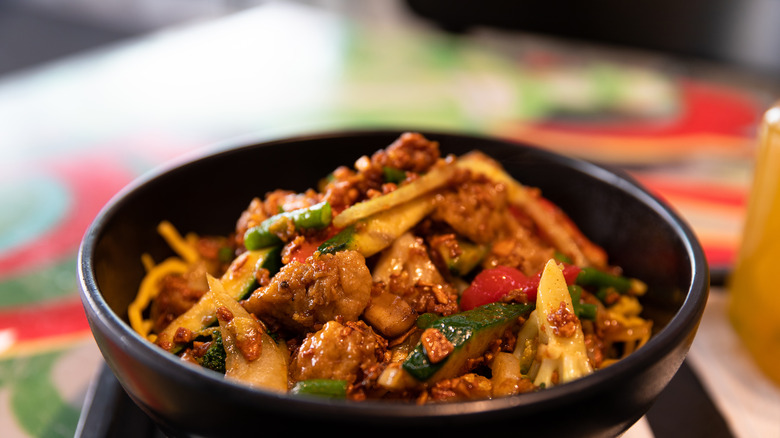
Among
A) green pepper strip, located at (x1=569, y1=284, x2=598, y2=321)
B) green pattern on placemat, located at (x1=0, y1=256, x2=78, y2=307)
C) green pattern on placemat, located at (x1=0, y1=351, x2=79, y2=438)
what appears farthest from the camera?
green pattern on placemat, located at (x1=0, y1=256, x2=78, y2=307)

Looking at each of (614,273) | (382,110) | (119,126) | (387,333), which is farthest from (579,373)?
(119,126)

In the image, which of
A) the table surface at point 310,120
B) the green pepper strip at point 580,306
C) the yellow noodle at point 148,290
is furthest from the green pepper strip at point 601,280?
the yellow noodle at point 148,290

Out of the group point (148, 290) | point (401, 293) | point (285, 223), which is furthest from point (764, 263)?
point (148, 290)

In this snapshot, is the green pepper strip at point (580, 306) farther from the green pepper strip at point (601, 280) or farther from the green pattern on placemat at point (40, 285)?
the green pattern on placemat at point (40, 285)

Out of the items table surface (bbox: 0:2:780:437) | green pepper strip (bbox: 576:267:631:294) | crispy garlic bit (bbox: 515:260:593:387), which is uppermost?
crispy garlic bit (bbox: 515:260:593:387)

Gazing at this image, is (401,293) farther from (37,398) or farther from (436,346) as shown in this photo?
(37,398)

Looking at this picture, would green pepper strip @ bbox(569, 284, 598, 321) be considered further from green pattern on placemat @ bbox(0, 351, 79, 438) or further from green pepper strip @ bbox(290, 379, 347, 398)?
green pattern on placemat @ bbox(0, 351, 79, 438)

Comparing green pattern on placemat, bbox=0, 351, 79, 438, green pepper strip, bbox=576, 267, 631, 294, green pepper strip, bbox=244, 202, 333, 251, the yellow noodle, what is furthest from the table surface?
green pepper strip, bbox=244, 202, 333, 251
